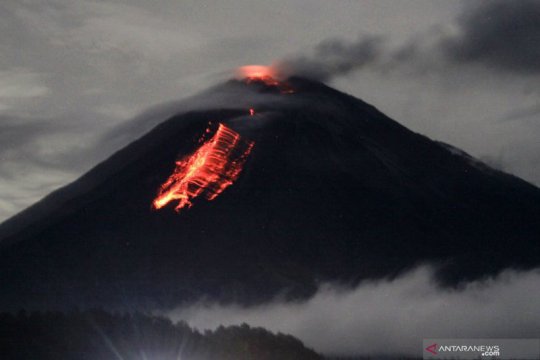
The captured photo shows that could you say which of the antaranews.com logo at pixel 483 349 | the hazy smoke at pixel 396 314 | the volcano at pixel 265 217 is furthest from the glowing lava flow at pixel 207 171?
the antaranews.com logo at pixel 483 349

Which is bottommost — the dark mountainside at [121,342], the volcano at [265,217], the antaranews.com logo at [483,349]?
the dark mountainside at [121,342]

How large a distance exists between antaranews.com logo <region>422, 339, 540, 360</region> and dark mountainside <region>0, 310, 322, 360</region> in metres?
24.6

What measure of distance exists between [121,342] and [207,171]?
275 feet

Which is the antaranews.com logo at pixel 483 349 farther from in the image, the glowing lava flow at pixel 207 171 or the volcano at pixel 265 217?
the glowing lava flow at pixel 207 171

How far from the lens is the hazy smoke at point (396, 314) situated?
13962cm

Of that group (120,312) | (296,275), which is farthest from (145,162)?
(120,312)

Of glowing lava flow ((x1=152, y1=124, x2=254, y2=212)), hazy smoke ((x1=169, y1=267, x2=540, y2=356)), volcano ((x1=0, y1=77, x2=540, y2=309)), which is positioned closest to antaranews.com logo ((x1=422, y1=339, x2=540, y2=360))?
hazy smoke ((x1=169, y1=267, x2=540, y2=356))

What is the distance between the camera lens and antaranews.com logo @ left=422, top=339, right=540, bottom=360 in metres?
127

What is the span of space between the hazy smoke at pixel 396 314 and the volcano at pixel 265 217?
2697 millimetres

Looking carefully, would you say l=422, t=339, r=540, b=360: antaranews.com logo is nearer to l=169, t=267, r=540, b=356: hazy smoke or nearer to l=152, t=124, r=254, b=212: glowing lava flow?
l=169, t=267, r=540, b=356: hazy smoke

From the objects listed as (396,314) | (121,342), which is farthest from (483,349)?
(121,342)

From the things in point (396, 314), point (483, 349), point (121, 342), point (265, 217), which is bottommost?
point (121, 342)

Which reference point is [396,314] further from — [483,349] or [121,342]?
[121,342]

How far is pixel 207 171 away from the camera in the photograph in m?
175
